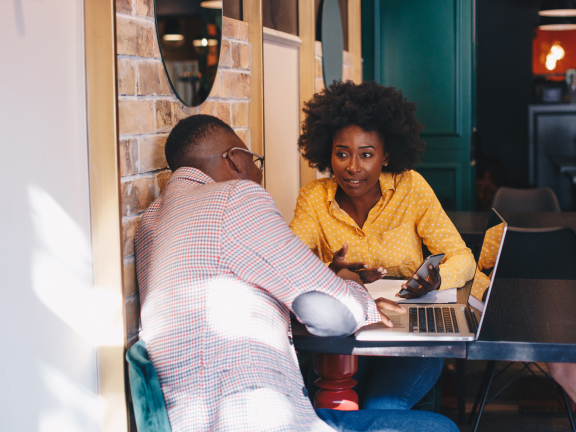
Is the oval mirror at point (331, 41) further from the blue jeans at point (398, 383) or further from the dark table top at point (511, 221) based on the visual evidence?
the blue jeans at point (398, 383)

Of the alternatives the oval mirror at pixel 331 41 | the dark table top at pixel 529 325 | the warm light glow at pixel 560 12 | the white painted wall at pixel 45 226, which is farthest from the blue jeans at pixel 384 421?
the warm light glow at pixel 560 12

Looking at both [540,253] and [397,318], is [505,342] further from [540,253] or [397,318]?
[540,253]

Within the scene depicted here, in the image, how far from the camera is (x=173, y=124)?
185cm

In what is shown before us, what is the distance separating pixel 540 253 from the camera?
9.05 feet

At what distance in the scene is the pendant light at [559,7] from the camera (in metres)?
5.84

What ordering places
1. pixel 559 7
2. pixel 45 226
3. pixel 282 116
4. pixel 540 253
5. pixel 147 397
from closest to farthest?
1. pixel 147 397
2. pixel 45 226
3. pixel 540 253
4. pixel 282 116
5. pixel 559 7

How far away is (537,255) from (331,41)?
6.32 feet

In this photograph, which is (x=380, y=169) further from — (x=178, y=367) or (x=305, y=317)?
(x=178, y=367)

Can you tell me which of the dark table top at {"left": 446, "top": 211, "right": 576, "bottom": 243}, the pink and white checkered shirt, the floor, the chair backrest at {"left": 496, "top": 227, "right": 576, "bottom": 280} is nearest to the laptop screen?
the pink and white checkered shirt

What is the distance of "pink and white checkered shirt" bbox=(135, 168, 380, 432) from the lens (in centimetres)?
126

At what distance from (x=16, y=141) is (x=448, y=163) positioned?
448 centimetres

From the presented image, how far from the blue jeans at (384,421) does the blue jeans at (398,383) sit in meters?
0.24

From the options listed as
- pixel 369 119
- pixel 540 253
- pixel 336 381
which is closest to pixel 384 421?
pixel 336 381

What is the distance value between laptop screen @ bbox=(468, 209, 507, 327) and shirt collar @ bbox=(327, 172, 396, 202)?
2.15ft
